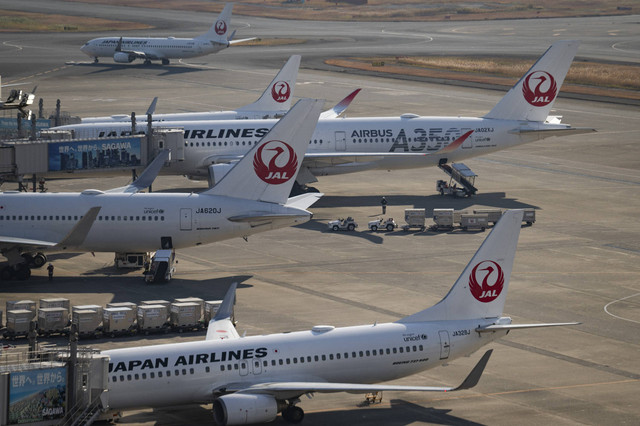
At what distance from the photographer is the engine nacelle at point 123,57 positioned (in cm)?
16562

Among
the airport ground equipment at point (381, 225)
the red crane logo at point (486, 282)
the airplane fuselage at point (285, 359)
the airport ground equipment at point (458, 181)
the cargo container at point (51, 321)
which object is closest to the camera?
the airplane fuselage at point (285, 359)

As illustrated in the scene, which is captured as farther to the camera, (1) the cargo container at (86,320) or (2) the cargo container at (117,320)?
(2) the cargo container at (117,320)

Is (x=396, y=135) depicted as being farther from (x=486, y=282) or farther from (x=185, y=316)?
(x=486, y=282)

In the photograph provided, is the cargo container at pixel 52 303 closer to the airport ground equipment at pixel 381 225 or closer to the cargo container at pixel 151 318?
the cargo container at pixel 151 318

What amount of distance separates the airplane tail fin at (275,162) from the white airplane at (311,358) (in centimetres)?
1694

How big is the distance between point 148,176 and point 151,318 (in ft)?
69.2

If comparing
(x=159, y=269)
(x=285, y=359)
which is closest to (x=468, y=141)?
(x=159, y=269)

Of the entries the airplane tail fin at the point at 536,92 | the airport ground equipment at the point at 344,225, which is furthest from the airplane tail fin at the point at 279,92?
the airport ground equipment at the point at 344,225

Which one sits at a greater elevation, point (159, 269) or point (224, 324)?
point (224, 324)

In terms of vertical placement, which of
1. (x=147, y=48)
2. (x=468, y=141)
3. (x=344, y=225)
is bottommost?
(x=344, y=225)

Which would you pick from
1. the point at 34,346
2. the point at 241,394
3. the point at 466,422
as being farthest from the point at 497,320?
the point at 34,346

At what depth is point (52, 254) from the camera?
66.2m

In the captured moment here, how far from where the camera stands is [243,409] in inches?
1480

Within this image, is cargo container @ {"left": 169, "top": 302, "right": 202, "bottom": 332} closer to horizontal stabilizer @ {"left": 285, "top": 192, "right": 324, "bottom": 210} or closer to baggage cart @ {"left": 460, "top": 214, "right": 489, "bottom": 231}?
horizontal stabilizer @ {"left": 285, "top": 192, "right": 324, "bottom": 210}
